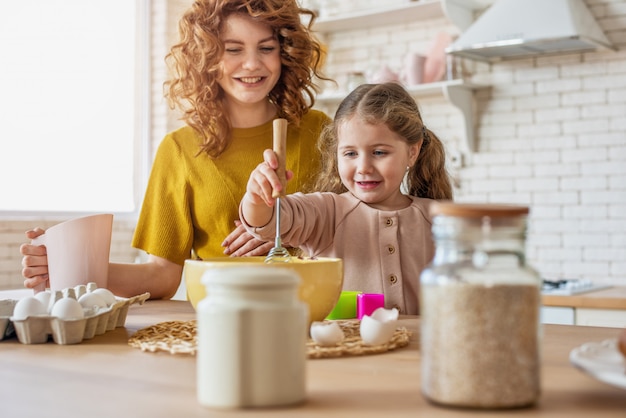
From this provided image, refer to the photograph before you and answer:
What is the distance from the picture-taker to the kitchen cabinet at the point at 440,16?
4.10 metres

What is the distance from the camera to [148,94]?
5.04 metres

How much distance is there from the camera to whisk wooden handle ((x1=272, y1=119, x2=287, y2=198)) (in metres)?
1.32

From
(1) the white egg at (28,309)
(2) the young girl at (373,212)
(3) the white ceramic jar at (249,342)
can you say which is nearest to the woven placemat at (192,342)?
(1) the white egg at (28,309)

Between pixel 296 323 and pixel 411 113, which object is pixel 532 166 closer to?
pixel 411 113

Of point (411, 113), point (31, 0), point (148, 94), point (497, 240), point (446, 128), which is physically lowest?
point (497, 240)

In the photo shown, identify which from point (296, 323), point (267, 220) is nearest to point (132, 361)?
point (296, 323)

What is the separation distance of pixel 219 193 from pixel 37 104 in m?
2.70

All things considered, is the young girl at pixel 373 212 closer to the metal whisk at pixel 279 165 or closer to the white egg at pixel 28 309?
the metal whisk at pixel 279 165

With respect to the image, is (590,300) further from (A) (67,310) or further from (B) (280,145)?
(A) (67,310)

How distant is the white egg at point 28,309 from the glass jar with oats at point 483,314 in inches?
25.7

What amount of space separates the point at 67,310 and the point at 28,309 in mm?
65

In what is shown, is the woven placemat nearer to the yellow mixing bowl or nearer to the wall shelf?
the yellow mixing bowl

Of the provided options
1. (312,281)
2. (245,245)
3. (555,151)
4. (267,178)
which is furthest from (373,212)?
(555,151)

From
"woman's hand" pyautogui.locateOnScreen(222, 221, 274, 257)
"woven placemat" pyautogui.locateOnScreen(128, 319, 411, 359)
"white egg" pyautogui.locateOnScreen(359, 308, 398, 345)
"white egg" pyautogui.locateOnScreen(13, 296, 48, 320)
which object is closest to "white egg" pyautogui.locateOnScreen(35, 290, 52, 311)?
"white egg" pyautogui.locateOnScreen(13, 296, 48, 320)
